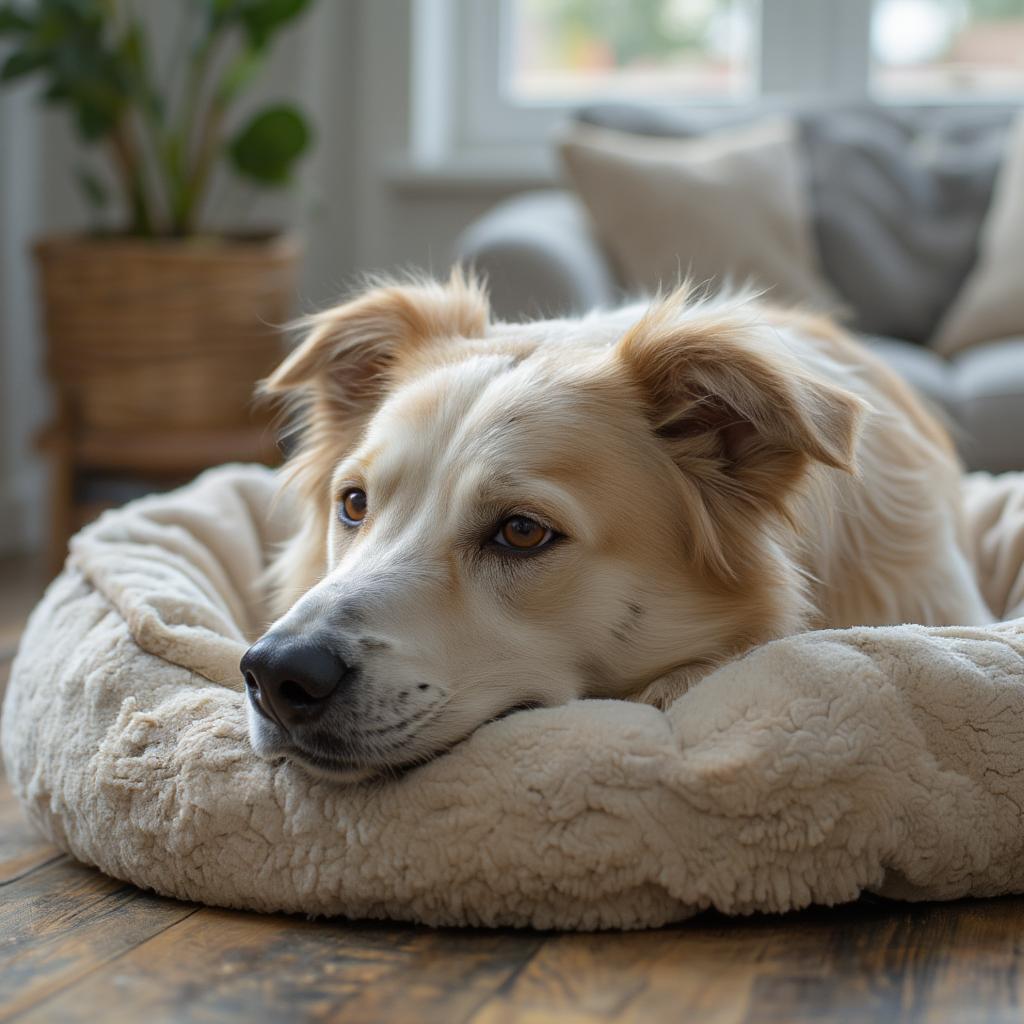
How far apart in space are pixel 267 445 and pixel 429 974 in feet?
9.02

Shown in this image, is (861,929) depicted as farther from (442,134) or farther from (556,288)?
(442,134)

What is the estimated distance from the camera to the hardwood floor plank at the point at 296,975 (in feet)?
3.94

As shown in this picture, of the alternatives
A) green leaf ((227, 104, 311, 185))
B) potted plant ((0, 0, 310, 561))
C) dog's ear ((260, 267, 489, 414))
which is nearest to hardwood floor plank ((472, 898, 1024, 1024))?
dog's ear ((260, 267, 489, 414))

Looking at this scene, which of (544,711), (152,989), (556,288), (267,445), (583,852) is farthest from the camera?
(267,445)

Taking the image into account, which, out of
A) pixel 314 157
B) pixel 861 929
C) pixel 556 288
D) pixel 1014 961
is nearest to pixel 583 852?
pixel 861 929

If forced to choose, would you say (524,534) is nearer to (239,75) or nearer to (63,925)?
(63,925)

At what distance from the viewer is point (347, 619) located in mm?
1440

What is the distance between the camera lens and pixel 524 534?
5.18 feet

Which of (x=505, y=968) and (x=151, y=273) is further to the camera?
(x=151, y=273)

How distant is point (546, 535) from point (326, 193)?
3.67 meters

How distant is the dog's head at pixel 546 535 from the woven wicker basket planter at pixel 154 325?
2172 mm

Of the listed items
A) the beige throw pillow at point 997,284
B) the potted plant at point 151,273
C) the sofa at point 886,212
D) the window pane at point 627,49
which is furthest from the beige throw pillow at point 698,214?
the window pane at point 627,49

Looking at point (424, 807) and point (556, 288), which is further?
point (556, 288)

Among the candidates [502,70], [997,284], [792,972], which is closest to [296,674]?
[792,972]
